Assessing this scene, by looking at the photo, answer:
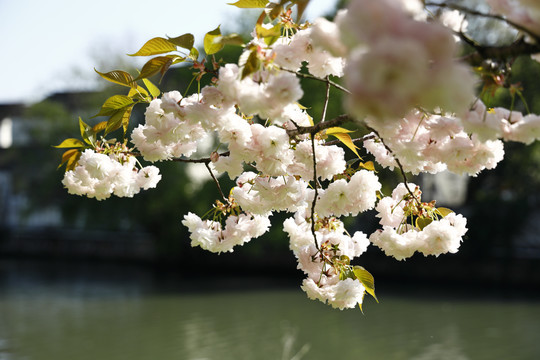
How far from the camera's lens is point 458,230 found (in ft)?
3.79

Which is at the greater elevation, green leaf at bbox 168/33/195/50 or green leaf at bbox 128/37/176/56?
green leaf at bbox 168/33/195/50

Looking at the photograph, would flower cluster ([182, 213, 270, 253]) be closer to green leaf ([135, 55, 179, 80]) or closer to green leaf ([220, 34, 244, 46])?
green leaf ([135, 55, 179, 80])

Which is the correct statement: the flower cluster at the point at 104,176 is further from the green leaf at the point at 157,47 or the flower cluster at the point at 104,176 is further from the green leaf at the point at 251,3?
the green leaf at the point at 251,3

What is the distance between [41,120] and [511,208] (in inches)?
388

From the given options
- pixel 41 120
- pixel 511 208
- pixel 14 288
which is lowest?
pixel 14 288

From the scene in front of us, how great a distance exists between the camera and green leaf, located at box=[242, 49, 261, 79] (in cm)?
77

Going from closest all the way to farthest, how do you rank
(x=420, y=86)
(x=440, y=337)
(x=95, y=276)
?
1. (x=420, y=86)
2. (x=440, y=337)
3. (x=95, y=276)

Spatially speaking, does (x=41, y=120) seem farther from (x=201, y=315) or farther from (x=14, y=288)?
(x=201, y=315)

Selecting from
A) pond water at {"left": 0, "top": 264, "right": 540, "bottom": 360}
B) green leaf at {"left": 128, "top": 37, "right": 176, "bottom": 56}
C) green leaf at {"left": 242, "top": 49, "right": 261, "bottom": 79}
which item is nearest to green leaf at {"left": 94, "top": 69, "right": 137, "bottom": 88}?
green leaf at {"left": 128, "top": 37, "right": 176, "bottom": 56}

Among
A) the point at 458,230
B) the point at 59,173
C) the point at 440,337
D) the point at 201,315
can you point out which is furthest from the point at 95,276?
the point at 458,230

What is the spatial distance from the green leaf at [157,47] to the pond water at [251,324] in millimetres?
5181

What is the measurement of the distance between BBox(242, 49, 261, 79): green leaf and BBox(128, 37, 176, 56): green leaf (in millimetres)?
213

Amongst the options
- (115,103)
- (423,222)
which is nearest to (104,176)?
(115,103)

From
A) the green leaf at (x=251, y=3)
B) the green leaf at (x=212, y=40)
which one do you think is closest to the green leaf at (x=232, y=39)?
the green leaf at (x=212, y=40)
